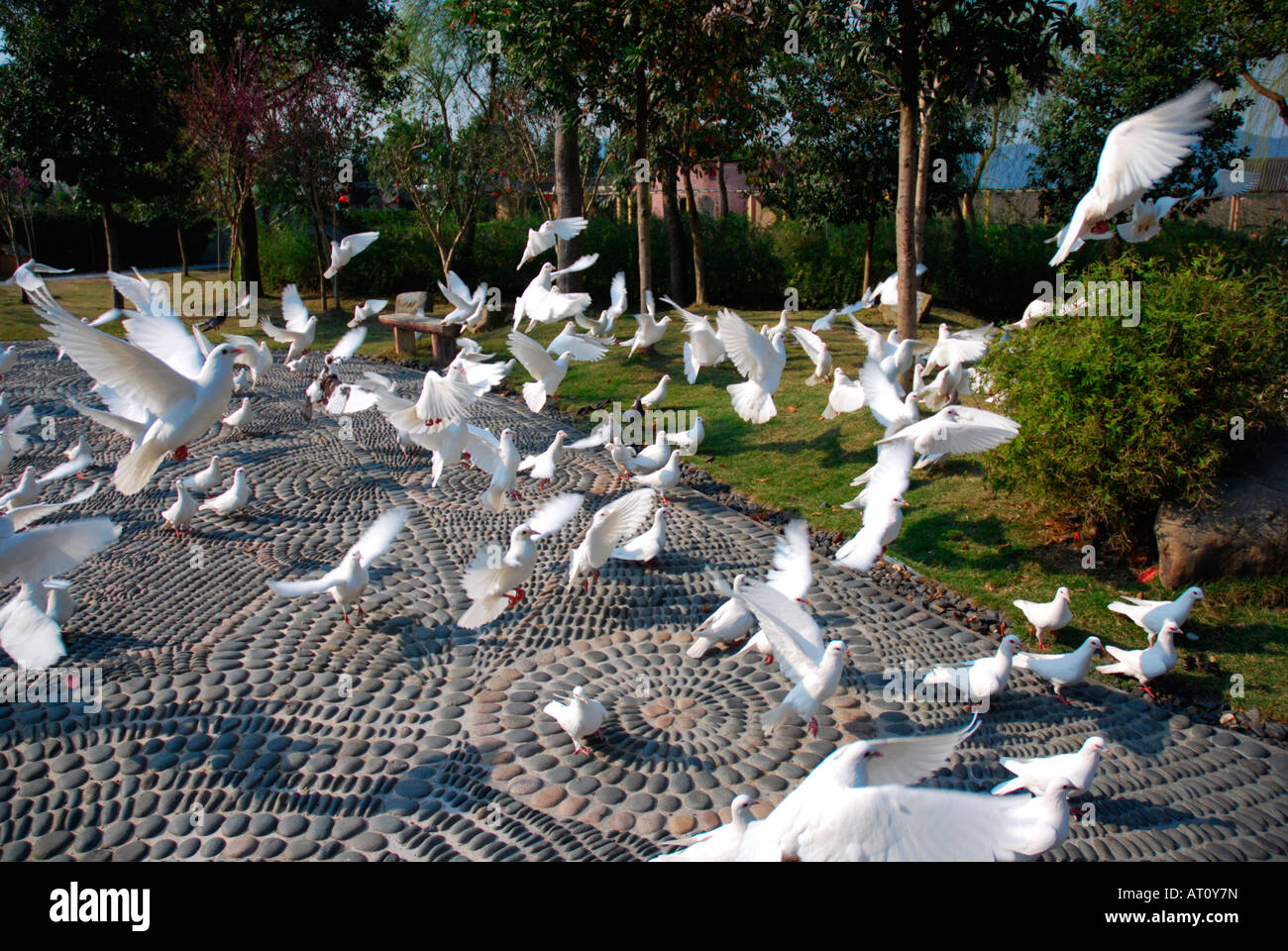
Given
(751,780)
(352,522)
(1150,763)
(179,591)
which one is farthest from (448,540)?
(1150,763)

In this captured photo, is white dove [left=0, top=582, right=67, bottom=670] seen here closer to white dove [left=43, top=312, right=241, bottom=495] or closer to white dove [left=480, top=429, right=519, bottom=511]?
white dove [left=43, top=312, right=241, bottom=495]

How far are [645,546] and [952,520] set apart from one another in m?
2.58

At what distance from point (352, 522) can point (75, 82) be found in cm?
1386

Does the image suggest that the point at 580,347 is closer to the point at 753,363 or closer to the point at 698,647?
the point at 753,363

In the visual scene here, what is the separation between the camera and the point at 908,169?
8070 millimetres

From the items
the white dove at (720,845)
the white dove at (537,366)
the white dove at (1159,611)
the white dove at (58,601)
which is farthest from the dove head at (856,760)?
the white dove at (537,366)

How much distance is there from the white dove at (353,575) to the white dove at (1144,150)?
4189 mm

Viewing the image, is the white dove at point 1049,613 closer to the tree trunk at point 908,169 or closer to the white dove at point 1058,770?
the white dove at point 1058,770

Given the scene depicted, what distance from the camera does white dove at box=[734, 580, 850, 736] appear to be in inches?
154

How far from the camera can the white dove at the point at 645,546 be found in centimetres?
604

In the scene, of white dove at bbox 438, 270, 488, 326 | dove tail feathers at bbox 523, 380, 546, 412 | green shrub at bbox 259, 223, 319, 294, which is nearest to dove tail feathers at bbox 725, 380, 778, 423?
dove tail feathers at bbox 523, 380, 546, 412

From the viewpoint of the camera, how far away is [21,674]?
4.73 meters

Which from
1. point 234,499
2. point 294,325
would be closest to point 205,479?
point 234,499

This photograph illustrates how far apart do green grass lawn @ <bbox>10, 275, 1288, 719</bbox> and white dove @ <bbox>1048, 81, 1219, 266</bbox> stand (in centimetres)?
221
